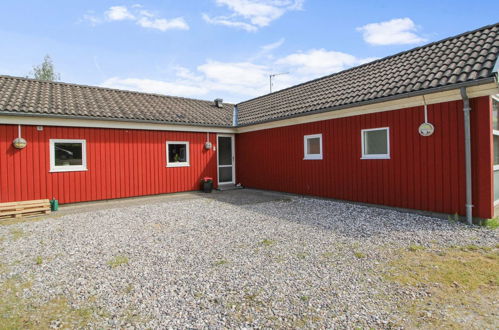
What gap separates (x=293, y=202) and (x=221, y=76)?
15785mm

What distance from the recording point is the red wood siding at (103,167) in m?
7.99

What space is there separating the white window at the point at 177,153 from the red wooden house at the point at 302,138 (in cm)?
4

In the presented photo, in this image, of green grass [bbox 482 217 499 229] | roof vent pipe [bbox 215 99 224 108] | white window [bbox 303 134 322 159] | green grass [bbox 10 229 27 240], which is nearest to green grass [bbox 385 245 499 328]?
green grass [bbox 482 217 499 229]

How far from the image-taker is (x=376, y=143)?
7.66 meters

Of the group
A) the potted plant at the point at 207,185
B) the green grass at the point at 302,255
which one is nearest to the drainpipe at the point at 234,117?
the potted plant at the point at 207,185

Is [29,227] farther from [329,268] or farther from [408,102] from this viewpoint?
[408,102]

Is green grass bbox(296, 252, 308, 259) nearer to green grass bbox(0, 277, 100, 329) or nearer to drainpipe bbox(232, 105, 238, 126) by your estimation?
green grass bbox(0, 277, 100, 329)

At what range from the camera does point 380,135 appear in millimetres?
7535

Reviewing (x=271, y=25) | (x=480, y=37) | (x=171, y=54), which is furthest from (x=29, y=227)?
(x=480, y=37)

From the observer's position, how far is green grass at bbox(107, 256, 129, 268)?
3.98 meters

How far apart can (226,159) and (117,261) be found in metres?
9.04

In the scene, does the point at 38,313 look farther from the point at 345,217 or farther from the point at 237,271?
the point at 345,217

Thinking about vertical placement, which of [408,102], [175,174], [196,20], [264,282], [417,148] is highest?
[196,20]

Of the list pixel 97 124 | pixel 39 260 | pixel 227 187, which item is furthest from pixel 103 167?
pixel 39 260
